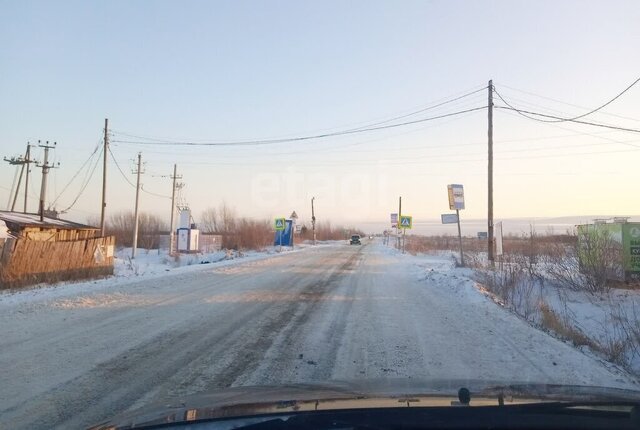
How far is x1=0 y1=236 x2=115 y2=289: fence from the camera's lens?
17641 mm

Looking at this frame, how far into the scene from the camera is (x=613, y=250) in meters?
16.4

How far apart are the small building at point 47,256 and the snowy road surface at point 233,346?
16.5ft

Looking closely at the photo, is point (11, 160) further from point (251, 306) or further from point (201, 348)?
point (201, 348)

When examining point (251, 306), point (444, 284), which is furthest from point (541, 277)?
point (251, 306)

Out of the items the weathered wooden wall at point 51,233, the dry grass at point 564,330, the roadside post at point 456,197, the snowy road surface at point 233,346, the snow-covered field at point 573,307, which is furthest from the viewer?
the roadside post at point 456,197

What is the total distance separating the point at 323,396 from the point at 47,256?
1872 cm

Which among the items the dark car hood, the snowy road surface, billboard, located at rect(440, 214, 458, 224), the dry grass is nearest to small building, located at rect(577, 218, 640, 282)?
the snowy road surface

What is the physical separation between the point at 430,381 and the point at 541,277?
14.8m

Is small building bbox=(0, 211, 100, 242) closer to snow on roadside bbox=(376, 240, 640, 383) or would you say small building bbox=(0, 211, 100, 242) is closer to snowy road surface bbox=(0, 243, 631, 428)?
snowy road surface bbox=(0, 243, 631, 428)

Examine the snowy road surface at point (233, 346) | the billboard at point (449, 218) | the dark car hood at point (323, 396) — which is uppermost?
the billboard at point (449, 218)

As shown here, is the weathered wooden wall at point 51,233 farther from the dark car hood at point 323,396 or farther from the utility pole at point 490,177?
the dark car hood at point 323,396

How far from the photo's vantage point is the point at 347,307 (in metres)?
11.5

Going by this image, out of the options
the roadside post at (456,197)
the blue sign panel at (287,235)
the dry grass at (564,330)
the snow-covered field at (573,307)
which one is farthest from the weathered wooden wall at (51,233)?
the blue sign panel at (287,235)

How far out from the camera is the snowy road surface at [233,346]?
5395 millimetres
